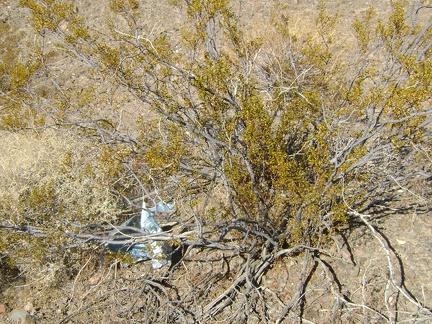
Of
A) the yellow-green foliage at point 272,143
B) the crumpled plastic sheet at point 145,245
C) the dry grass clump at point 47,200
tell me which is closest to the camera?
the yellow-green foliage at point 272,143

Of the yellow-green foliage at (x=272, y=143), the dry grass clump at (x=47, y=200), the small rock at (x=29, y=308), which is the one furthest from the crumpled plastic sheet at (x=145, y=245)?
the small rock at (x=29, y=308)

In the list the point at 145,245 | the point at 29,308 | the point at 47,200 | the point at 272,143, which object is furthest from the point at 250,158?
Answer: the point at 29,308

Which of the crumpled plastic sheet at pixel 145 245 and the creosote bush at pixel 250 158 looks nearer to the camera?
the creosote bush at pixel 250 158

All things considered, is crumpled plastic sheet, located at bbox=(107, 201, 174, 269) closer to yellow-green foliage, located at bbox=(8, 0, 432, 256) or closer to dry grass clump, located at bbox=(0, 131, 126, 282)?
dry grass clump, located at bbox=(0, 131, 126, 282)

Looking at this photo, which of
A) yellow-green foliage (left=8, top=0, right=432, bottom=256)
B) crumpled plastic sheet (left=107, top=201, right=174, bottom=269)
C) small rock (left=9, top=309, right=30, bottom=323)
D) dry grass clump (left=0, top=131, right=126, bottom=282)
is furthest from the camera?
crumpled plastic sheet (left=107, top=201, right=174, bottom=269)

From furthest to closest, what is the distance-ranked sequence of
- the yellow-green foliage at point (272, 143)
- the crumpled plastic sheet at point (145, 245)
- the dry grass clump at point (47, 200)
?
the crumpled plastic sheet at point (145, 245)
the dry grass clump at point (47, 200)
the yellow-green foliage at point (272, 143)

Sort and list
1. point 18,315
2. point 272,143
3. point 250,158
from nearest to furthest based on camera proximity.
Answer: point 272,143, point 250,158, point 18,315

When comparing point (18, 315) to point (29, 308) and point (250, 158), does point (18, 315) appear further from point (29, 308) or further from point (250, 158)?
point (250, 158)

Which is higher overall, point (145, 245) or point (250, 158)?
point (250, 158)

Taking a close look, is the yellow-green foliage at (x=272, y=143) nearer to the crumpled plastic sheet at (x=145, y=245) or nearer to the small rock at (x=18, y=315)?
the crumpled plastic sheet at (x=145, y=245)

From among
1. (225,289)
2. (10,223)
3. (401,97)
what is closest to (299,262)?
(225,289)

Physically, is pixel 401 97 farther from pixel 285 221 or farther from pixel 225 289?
pixel 225 289

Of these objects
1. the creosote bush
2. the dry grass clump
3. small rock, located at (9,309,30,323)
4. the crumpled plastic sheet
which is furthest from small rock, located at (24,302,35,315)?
the crumpled plastic sheet

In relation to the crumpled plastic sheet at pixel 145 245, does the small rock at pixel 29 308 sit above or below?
below
